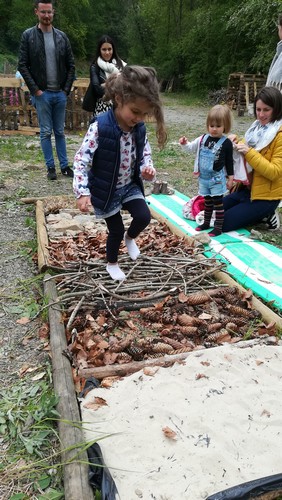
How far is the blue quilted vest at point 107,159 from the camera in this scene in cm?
281

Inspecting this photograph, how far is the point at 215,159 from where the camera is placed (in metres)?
4.21

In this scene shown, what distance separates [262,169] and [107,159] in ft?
6.61

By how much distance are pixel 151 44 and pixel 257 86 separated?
15.3 m

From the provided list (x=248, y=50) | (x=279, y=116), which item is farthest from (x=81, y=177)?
(x=248, y=50)

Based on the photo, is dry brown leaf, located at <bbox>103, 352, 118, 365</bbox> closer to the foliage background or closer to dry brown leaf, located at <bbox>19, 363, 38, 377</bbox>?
dry brown leaf, located at <bbox>19, 363, 38, 377</bbox>

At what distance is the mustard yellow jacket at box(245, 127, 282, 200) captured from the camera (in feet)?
14.2

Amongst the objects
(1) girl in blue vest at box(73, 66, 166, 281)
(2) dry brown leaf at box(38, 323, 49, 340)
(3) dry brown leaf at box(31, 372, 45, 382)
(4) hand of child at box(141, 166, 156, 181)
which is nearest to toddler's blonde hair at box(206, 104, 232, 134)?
(1) girl in blue vest at box(73, 66, 166, 281)

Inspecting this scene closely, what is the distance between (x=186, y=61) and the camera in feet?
84.1

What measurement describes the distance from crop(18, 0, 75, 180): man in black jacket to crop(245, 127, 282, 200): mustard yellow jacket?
292 centimetres

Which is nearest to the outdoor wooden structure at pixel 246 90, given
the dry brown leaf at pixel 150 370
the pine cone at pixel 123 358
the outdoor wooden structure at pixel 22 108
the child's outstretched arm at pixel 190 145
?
the outdoor wooden structure at pixel 22 108

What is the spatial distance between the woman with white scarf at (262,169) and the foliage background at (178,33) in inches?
523

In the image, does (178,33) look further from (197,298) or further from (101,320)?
(101,320)

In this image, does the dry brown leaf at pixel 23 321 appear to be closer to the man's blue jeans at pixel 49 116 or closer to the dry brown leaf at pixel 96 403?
the dry brown leaf at pixel 96 403

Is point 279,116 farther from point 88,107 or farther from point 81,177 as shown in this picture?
point 88,107
